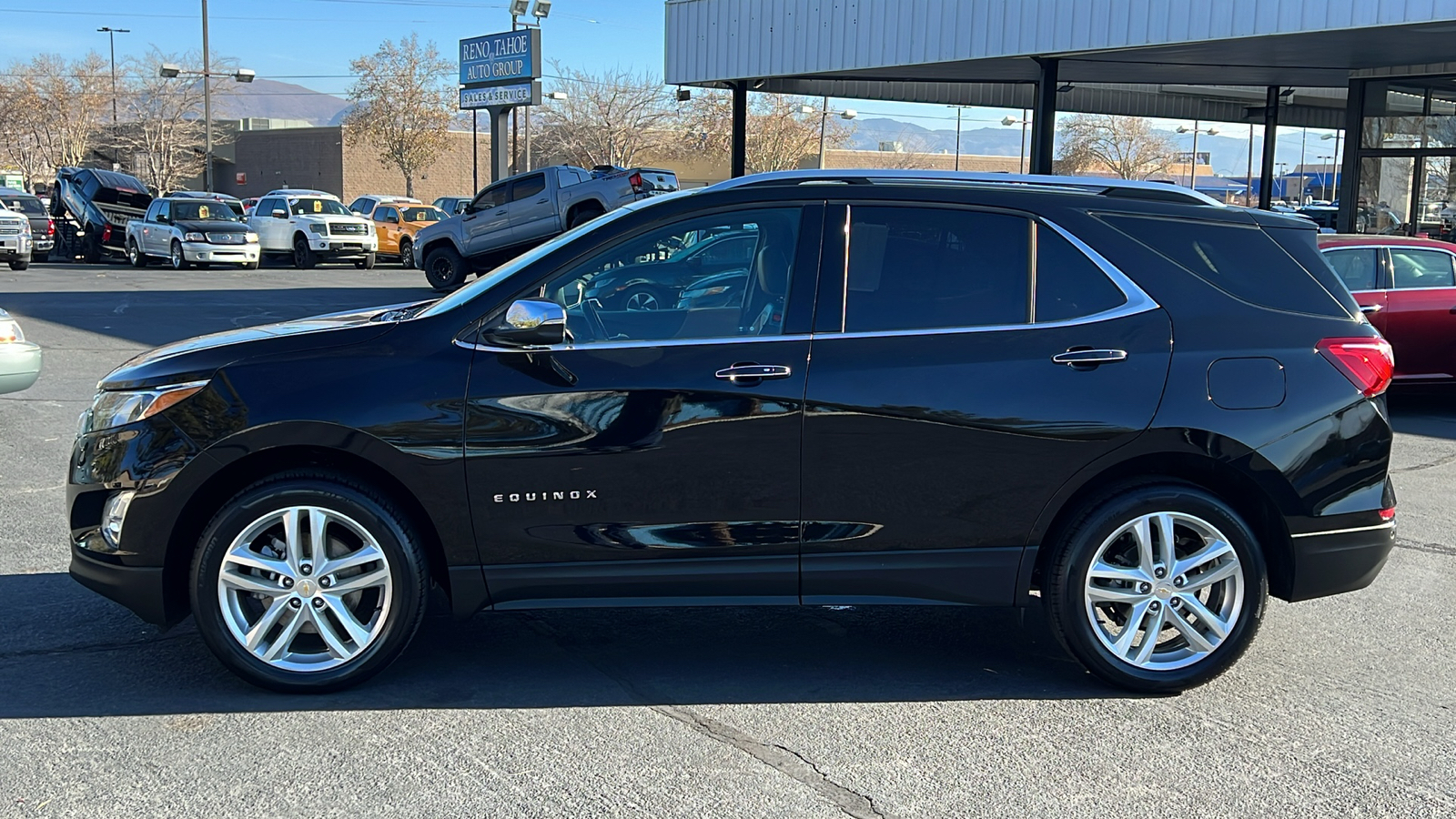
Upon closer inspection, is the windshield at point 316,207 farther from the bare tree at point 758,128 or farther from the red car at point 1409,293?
the bare tree at point 758,128

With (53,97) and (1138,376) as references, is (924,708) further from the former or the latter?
(53,97)

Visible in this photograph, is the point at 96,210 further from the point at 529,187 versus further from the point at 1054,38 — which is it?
the point at 1054,38

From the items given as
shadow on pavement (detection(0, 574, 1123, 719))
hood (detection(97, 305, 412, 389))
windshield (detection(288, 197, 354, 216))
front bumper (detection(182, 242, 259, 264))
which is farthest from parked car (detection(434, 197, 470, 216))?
hood (detection(97, 305, 412, 389))

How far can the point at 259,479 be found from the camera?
4410mm

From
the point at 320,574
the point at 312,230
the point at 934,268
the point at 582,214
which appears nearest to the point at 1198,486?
the point at 934,268

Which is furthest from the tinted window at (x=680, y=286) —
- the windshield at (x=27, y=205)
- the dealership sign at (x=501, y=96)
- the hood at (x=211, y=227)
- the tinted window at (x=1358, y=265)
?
the windshield at (x=27, y=205)

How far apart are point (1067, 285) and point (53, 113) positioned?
251 ft

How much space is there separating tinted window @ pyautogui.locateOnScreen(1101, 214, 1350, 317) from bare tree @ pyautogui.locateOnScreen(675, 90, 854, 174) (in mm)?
64549

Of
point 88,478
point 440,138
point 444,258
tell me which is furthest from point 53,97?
point 88,478

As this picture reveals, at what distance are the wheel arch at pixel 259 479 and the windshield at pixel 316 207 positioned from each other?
2976cm

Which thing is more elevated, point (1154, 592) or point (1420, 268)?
point (1420, 268)

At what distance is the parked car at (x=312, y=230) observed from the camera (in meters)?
32.0

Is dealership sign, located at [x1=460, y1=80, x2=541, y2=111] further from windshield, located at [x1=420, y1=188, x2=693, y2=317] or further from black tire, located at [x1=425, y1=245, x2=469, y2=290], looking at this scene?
windshield, located at [x1=420, y1=188, x2=693, y2=317]

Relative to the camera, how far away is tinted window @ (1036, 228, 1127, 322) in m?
4.50
